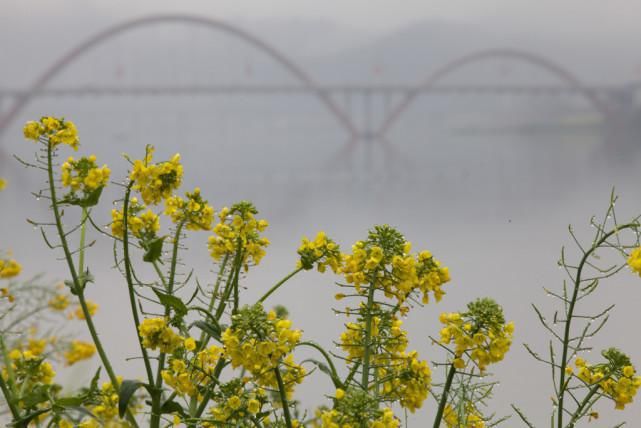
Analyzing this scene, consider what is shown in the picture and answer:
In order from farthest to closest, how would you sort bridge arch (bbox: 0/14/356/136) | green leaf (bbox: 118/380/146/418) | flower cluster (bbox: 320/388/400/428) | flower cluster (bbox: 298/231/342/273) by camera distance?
bridge arch (bbox: 0/14/356/136) → flower cluster (bbox: 298/231/342/273) → green leaf (bbox: 118/380/146/418) → flower cluster (bbox: 320/388/400/428)

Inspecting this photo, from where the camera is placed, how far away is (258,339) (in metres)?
0.65

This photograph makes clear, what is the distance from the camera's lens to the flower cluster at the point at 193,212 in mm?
911

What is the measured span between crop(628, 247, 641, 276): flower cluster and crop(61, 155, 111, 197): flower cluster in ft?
1.63

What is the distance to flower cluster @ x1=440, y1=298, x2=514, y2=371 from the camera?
0.71 m

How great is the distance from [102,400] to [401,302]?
0.39 metres

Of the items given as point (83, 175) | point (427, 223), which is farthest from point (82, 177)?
point (427, 223)

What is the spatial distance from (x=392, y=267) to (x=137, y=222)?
0.32m

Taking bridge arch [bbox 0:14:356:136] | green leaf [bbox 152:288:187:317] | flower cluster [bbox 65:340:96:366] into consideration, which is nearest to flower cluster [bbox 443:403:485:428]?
green leaf [bbox 152:288:187:317]

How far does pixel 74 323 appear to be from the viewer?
2939mm

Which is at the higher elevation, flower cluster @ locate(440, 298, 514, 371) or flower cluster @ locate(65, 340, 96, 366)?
flower cluster @ locate(65, 340, 96, 366)

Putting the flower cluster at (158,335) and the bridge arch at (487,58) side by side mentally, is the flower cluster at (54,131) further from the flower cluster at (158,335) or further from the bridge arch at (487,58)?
the bridge arch at (487,58)

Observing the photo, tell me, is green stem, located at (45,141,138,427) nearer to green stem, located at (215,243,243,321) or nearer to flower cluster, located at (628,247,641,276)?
green stem, located at (215,243,243,321)

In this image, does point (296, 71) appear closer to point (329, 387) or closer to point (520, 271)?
point (520, 271)

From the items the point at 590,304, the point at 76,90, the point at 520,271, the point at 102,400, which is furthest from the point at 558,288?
the point at 76,90
